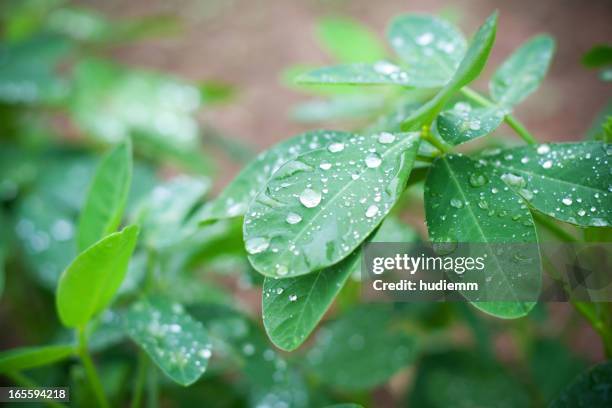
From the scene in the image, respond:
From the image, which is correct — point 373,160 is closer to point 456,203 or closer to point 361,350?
point 456,203

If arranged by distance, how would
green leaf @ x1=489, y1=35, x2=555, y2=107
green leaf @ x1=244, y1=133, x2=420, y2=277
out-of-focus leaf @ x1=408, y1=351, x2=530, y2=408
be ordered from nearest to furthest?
green leaf @ x1=244, y1=133, x2=420, y2=277
green leaf @ x1=489, y1=35, x2=555, y2=107
out-of-focus leaf @ x1=408, y1=351, x2=530, y2=408

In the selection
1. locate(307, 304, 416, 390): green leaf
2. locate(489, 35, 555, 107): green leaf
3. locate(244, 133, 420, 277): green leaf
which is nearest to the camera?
locate(244, 133, 420, 277): green leaf

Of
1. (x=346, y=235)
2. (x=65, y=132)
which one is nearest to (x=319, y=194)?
(x=346, y=235)

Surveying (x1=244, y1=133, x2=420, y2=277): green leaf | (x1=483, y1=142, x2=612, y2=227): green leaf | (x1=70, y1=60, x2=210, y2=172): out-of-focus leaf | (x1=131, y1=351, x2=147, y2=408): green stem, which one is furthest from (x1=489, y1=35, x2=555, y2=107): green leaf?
(x1=70, y1=60, x2=210, y2=172): out-of-focus leaf

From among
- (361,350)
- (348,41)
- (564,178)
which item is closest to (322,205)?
(564,178)

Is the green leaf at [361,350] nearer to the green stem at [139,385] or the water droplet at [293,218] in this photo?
the green stem at [139,385]

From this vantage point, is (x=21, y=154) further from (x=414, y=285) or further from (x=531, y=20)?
(x=531, y=20)

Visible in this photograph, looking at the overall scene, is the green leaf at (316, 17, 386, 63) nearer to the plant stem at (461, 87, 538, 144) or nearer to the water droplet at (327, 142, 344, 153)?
the plant stem at (461, 87, 538, 144)
